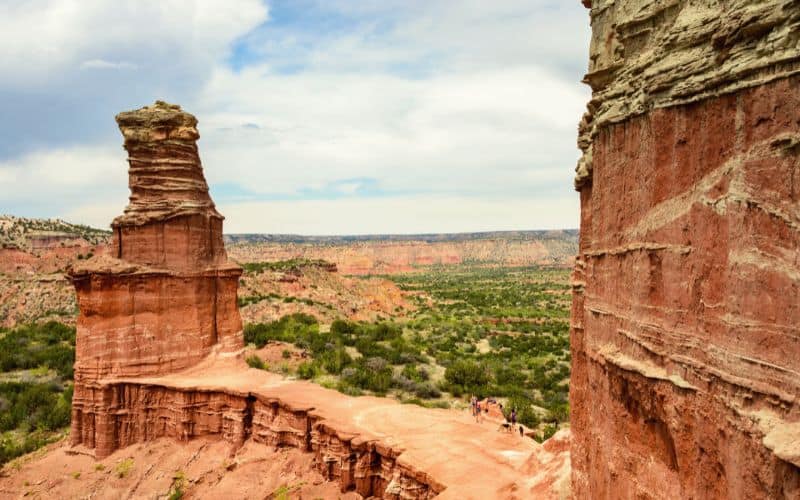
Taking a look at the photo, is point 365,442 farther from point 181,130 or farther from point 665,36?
point 181,130

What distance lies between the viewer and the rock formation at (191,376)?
13.1 metres

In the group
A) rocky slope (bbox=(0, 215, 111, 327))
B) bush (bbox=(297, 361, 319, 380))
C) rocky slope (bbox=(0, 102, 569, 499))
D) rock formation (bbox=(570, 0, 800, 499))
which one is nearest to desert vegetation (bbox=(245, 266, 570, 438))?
bush (bbox=(297, 361, 319, 380))

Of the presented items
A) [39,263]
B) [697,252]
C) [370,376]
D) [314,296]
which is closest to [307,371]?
[370,376]

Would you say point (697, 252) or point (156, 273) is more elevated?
point (697, 252)

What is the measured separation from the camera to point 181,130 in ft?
61.7

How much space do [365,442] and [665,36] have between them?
1099cm

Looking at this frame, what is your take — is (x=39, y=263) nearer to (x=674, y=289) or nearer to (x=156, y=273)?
(x=156, y=273)

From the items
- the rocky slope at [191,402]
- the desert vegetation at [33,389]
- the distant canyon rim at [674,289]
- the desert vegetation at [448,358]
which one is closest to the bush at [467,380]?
the desert vegetation at [448,358]

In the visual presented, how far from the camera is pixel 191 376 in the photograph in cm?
1802

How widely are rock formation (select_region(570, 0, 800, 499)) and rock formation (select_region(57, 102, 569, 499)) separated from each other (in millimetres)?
6222

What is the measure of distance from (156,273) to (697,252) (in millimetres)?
17329

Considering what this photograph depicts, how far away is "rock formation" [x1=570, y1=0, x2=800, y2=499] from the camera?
14.0 ft

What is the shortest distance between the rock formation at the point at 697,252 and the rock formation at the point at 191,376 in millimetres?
6222

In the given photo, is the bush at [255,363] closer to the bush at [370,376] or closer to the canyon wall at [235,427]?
the bush at [370,376]
